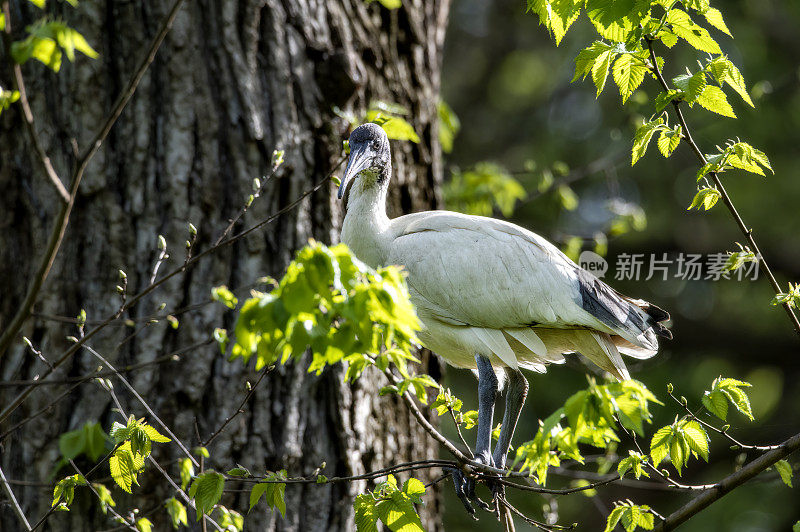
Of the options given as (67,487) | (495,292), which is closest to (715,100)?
(495,292)

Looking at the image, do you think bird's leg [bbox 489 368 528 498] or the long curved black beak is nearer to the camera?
the long curved black beak

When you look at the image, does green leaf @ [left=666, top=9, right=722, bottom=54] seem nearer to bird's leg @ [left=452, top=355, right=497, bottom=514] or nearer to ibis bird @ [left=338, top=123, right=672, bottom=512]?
ibis bird @ [left=338, top=123, right=672, bottom=512]

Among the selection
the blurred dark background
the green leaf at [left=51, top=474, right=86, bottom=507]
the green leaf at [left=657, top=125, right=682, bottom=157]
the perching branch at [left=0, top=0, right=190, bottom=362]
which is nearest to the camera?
the perching branch at [left=0, top=0, right=190, bottom=362]

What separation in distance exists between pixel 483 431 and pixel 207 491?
1.80 metres

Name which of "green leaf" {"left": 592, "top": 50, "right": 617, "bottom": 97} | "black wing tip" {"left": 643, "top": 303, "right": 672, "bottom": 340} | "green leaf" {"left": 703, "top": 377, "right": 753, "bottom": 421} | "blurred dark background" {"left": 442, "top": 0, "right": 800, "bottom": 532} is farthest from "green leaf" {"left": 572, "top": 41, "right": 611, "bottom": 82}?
"blurred dark background" {"left": 442, "top": 0, "right": 800, "bottom": 532}

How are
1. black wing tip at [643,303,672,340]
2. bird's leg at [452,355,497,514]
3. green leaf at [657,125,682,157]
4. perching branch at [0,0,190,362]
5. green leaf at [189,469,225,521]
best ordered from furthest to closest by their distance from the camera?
black wing tip at [643,303,672,340] → bird's leg at [452,355,497,514] → green leaf at [657,125,682,157] → green leaf at [189,469,225,521] → perching branch at [0,0,190,362]

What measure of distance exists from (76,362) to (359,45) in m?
2.45

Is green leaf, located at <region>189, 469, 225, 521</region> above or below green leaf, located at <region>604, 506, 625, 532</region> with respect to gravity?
Answer: above

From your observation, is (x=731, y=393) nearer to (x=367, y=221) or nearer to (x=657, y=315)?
(x=657, y=315)

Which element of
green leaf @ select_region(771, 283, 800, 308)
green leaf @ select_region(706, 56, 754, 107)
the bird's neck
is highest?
green leaf @ select_region(706, 56, 754, 107)

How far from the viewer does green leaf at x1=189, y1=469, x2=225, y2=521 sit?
2531 millimetres

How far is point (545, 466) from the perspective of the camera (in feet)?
7.72

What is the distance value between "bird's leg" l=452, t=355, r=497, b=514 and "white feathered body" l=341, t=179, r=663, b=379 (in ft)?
0.30

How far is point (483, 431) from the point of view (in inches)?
157
